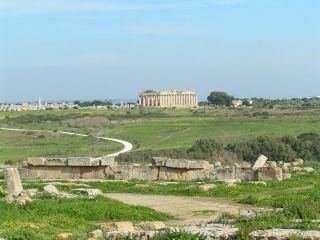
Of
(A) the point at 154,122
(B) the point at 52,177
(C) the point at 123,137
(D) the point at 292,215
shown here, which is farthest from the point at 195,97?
(D) the point at 292,215

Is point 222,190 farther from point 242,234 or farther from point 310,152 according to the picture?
point 310,152

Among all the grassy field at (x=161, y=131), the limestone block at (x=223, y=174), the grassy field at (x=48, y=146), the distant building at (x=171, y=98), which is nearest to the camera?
the limestone block at (x=223, y=174)

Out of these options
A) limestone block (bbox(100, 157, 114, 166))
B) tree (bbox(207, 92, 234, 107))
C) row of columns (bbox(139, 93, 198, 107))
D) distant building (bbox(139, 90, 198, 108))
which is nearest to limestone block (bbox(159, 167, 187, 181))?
limestone block (bbox(100, 157, 114, 166))

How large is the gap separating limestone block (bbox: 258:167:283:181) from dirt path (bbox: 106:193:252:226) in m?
4.51

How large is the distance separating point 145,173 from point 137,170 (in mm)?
336

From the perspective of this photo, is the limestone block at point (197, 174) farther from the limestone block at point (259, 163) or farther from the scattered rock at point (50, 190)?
the scattered rock at point (50, 190)

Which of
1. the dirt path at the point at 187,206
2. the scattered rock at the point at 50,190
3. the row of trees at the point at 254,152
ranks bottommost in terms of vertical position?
the row of trees at the point at 254,152

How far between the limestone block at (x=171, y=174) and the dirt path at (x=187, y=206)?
4.45 meters

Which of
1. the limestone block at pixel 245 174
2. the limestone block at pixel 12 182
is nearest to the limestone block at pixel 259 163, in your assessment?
the limestone block at pixel 245 174

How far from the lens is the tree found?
146 m

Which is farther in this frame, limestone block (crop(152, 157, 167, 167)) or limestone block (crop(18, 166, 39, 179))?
limestone block (crop(18, 166, 39, 179))

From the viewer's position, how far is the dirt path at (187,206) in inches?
639

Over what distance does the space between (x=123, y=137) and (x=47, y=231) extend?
54.1 metres

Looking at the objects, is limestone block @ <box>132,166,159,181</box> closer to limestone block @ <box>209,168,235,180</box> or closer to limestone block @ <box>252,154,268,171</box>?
limestone block @ <box>209,168,235,180</box>
